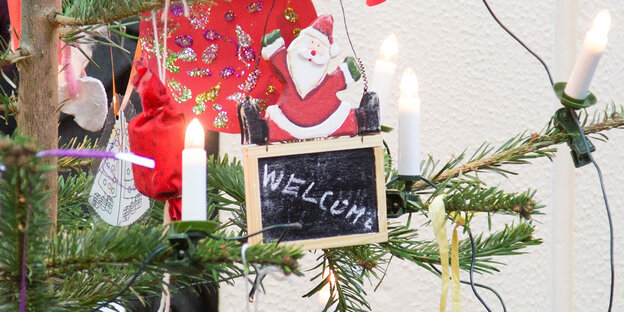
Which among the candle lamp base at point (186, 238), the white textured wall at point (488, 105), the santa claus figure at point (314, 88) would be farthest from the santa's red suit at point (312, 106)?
the white textured wall at point (488, 105)

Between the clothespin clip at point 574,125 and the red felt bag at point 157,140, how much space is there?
0.26 meters

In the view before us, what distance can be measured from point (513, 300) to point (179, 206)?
2.67ft

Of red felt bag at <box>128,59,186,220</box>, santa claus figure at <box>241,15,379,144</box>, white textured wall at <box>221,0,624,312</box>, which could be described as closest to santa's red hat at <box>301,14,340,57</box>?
santa claus figure at <box>241,15,379,144</box>

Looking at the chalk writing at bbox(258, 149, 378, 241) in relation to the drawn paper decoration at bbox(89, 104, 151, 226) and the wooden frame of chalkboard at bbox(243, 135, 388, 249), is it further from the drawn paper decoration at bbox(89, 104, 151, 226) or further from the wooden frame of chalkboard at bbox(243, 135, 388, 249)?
the drawn paper decoration at bbox(89, 104, 151, 226)

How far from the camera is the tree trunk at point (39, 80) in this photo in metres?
0.38

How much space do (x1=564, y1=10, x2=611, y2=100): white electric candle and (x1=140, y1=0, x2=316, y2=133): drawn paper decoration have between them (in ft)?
0.62

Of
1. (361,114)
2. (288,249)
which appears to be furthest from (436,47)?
(288,249)

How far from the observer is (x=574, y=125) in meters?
0.45

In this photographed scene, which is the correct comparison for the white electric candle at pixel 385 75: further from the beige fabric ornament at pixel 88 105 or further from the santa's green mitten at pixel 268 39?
the beige fabric ornament at pixel 88 105

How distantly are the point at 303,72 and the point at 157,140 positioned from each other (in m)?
0.10

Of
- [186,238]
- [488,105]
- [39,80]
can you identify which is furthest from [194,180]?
[488,105]

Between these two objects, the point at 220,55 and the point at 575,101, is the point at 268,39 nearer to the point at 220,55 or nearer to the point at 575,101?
the point at 220,55

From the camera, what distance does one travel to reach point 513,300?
1.04m

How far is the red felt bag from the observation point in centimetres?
35
